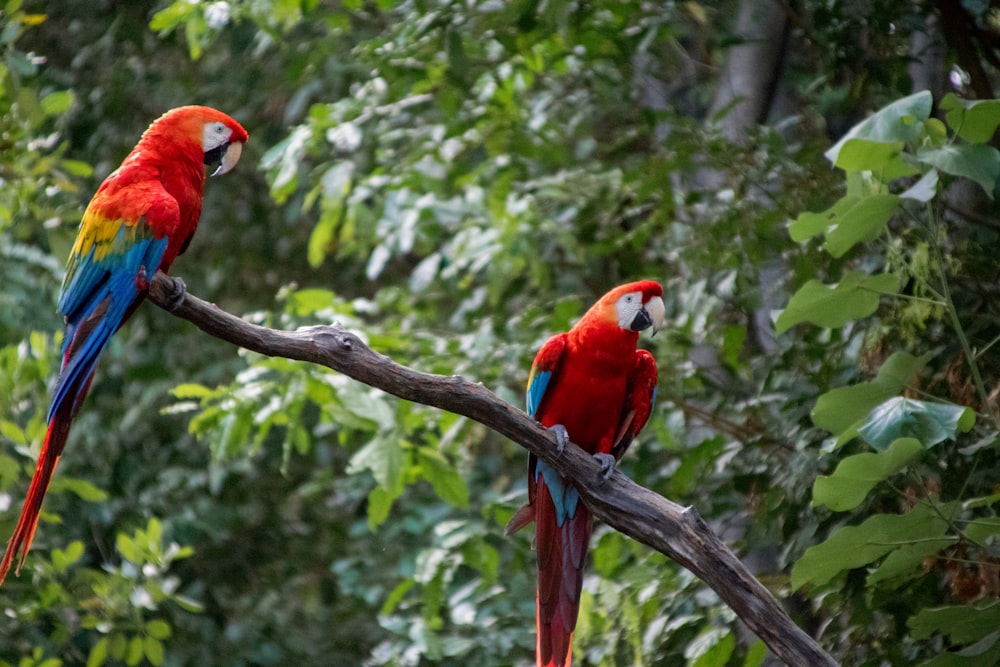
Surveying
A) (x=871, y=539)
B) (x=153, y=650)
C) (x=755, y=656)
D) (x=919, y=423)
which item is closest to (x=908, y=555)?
(x=871, y=539)

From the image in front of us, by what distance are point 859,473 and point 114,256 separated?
118 centimetres

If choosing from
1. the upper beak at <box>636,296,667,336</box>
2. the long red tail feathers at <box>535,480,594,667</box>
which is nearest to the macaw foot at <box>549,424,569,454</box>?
the long red tail feathers at <box>535,480,594,667</box>

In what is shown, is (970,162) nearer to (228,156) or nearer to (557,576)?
(557,576)

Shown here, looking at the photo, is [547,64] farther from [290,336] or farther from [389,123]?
[290,336]

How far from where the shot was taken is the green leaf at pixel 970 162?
63.0 inches

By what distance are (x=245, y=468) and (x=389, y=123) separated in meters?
1.19

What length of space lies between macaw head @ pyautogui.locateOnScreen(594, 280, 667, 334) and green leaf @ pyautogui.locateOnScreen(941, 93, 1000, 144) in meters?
0.60

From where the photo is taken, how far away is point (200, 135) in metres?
1.91

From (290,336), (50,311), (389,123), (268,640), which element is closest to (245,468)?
(268,640)

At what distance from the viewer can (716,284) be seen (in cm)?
241

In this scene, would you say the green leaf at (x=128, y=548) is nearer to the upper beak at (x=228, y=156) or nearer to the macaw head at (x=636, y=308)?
the upper beak at (x=228, y=156)

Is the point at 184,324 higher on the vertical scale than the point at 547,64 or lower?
lower

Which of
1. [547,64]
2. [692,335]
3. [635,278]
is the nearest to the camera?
[692,335]

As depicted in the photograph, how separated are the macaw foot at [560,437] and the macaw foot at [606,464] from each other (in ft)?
0.23
